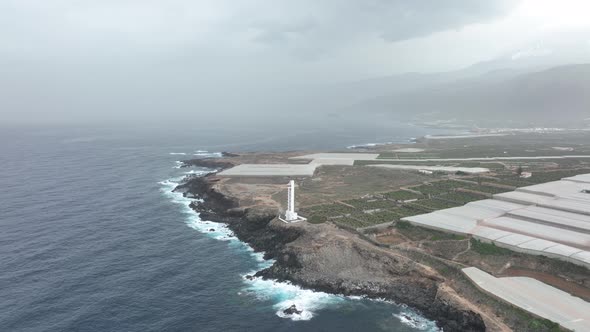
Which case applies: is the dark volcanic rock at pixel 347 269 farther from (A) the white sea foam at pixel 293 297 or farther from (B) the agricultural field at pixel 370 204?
(B) the agricultural field at pixel 370 204

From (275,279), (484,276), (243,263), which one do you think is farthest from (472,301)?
(243,263)

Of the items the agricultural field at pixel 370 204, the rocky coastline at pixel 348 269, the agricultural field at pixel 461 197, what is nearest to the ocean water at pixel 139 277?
the rocky coastline at pixel 348 269

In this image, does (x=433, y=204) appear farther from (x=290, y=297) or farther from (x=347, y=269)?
(x=290, y=297)

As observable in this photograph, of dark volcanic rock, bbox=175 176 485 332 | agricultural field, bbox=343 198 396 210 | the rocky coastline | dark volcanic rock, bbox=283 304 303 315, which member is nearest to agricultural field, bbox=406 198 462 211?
agricultural field, bbox=343 198 396 210

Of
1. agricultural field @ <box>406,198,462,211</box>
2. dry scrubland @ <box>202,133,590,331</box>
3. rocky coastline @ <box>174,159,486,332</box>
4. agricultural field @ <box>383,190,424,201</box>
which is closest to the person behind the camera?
rocky coastline @ <box>174,159,486,332</box>

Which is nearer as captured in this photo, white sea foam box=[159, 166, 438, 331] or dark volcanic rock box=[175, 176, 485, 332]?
white sea foam box=[159, 166, 438, 331]

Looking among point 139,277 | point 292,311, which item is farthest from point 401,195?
point 139,277

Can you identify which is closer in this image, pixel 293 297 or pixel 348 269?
pixel 293 297

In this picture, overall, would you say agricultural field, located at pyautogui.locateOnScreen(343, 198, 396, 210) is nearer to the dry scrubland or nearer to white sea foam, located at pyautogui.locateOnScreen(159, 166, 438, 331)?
the dry scrubland
